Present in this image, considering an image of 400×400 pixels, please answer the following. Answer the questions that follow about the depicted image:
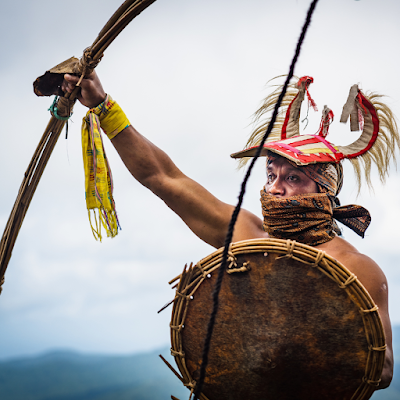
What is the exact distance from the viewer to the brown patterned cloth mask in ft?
5.33

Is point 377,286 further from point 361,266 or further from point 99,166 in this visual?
point 99,166

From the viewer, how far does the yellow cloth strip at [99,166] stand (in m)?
1.72

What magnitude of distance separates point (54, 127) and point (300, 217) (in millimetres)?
1154

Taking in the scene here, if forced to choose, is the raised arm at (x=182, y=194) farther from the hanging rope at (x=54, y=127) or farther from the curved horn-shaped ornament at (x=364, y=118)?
the curved horn-shaped ornament at (x=364, y=118)

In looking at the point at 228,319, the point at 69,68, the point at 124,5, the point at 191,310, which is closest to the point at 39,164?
the point at 69,68

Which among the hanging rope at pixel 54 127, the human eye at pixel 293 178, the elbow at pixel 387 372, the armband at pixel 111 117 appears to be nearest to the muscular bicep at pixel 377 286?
the elbow at pixel 387 372

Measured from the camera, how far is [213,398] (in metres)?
1.37

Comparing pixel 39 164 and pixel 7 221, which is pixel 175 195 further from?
pixel 7 221

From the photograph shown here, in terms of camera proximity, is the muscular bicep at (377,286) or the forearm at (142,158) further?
the forearm at (142,158)

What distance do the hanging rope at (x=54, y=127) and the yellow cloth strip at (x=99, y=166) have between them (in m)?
0.13

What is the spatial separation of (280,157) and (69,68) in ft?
3.17

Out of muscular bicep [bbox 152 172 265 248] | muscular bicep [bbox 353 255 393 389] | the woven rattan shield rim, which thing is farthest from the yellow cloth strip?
muscular bicep [bbox 353 255 393 389]

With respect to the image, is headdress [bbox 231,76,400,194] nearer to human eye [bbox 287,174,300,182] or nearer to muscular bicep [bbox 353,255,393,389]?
human eye [bbox 287,174,300,182]

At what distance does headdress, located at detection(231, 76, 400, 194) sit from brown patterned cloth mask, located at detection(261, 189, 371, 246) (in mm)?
168
